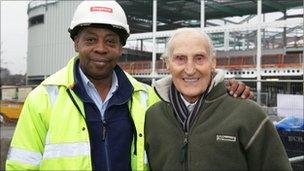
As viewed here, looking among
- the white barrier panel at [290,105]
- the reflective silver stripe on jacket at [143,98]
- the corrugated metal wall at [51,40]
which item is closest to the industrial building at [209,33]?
the corrugated metal wall at [51,40]

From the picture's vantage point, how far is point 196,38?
2.64 m

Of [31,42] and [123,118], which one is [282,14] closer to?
[31,42]

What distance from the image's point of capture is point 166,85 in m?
2.86

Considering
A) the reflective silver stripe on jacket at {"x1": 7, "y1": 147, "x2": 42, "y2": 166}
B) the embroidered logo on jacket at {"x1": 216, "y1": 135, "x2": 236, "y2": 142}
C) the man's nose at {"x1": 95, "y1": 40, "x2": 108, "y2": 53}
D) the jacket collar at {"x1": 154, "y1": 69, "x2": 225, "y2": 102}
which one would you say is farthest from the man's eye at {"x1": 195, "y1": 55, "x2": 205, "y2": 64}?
the reflective silver stripe on jacket at {"x1": 7, "y1": 147, "x2": 42, "y2": 166}

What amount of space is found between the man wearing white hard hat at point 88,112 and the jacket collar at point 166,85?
0.47ft

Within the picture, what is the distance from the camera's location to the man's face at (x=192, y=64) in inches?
104

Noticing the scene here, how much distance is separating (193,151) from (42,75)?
55742 mm

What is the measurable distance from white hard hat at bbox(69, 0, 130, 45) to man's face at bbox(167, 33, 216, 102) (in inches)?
14.9

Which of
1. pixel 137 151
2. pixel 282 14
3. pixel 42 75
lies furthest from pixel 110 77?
pixel 42 75

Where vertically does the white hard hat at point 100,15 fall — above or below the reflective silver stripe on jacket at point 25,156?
above

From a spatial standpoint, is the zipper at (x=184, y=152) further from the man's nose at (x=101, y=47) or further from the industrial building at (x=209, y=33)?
the industrial building at (x=209, y=33)

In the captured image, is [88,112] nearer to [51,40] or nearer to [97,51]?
[97,51]

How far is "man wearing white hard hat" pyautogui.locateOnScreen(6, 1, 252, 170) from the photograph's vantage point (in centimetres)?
255

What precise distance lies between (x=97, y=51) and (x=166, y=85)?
0.48 metres
